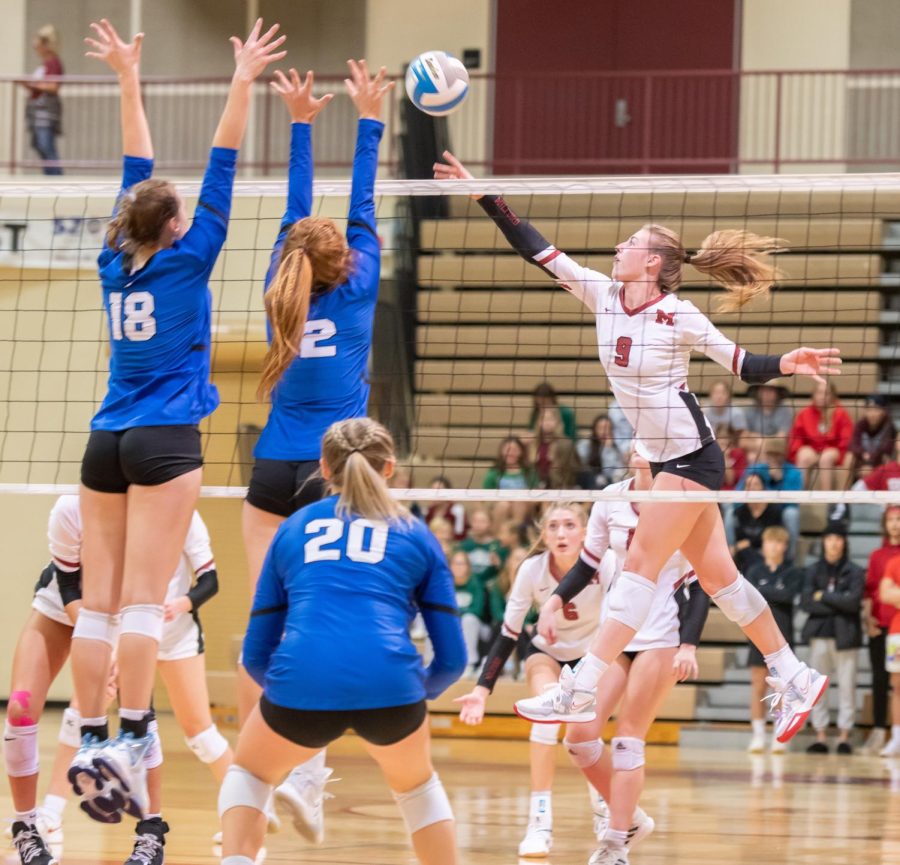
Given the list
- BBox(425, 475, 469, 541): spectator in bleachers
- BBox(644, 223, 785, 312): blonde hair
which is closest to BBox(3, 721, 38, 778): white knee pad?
BBox(644, 223, 785, 312): blonde hair

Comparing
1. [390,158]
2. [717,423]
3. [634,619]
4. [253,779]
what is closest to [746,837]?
[634,619]

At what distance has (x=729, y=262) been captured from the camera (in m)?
6.16

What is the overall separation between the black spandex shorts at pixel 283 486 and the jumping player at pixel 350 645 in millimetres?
893

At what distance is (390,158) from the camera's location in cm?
1442

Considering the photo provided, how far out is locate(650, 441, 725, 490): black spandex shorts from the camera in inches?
233

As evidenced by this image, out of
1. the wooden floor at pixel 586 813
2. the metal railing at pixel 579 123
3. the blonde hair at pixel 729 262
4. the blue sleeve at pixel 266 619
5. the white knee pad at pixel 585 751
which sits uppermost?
the metal railing at pixel 579 123

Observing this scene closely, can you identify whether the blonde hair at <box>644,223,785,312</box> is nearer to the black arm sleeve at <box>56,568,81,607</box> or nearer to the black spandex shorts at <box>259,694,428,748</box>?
the black spandex shorts at <box>259,694,428,748</box>

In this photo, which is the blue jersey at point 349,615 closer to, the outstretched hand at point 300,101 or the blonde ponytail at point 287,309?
the blonde ponytail at point 287,309

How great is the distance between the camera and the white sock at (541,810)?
23.5 feet

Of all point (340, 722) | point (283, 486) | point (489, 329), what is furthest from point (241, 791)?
point (489, 329)

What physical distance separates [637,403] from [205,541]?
2.40m

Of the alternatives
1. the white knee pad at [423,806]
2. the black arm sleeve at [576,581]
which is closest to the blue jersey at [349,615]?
the white knee pad at [423,806]

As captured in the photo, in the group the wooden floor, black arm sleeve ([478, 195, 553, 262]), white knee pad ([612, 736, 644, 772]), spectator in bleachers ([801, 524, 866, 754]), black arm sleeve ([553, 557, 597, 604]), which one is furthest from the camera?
spectator in bleachers ([801, 524, 866, 754])

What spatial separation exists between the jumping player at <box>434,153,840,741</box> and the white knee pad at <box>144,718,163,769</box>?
1442 mm
